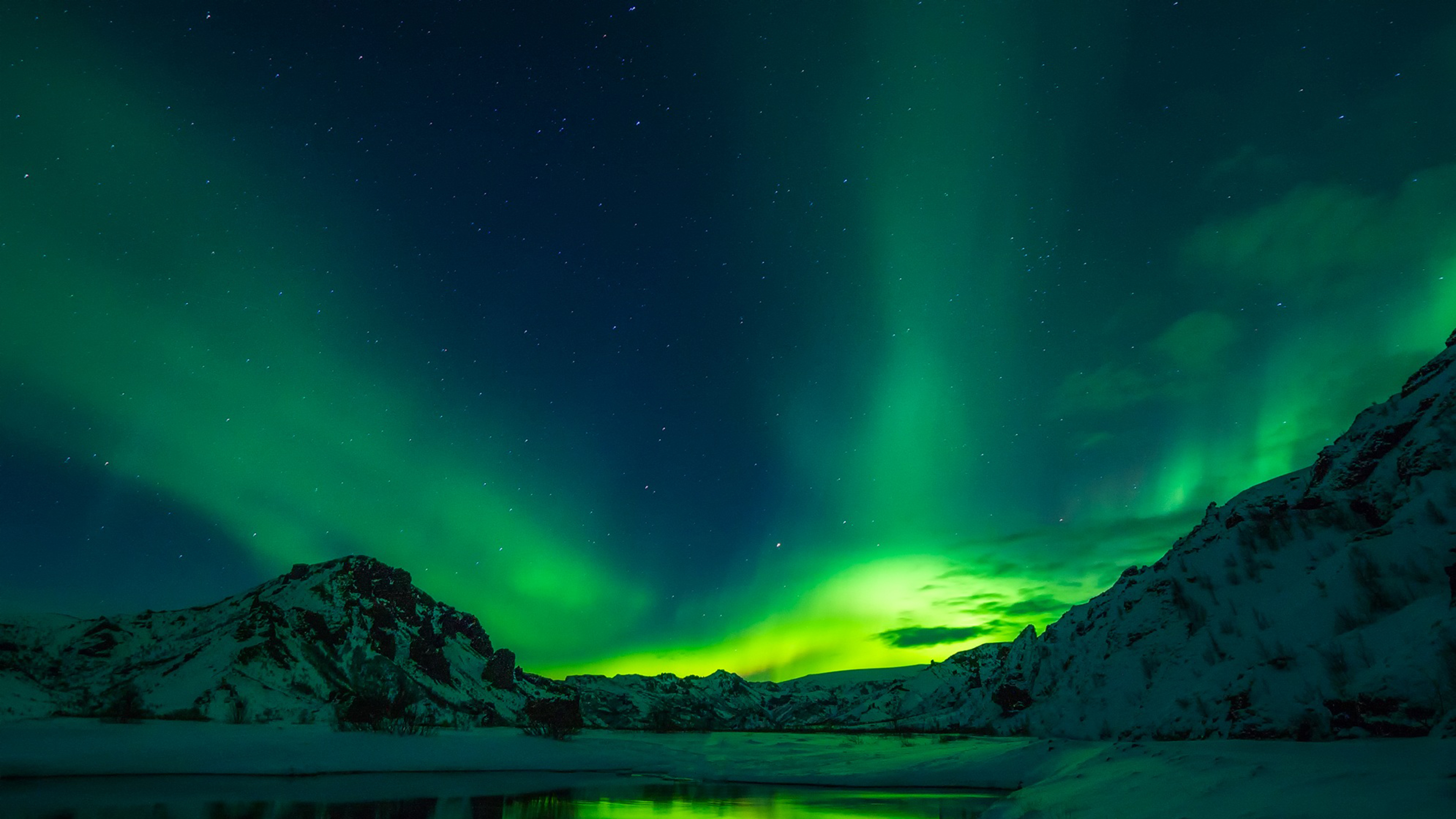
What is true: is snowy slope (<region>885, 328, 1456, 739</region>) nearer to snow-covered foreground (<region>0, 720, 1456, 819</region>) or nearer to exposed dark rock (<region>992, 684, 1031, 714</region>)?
snow-covered foreground (<region>0, 720, 1456, 819</region>)

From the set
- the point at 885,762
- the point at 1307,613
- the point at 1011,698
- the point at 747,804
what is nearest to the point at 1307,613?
the point at 1307,613

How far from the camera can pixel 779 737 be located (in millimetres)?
58719

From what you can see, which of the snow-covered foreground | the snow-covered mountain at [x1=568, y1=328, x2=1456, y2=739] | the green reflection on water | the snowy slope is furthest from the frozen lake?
the snow-covered mountain at [x1=568, y1=328, x2=1456, y2=739]

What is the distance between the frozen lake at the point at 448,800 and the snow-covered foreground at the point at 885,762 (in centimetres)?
321

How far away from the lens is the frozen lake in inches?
842

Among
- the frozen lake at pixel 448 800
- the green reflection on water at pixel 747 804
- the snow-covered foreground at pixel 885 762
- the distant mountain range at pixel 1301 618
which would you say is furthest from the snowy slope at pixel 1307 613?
the frozen lake at pixel 448 800

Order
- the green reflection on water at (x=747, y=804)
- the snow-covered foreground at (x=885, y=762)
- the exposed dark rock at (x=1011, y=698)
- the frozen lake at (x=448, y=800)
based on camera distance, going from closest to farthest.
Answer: the snow-covered foreground at (x=885, y=762), the frozen lake at (x=448, y=800), the green reflection on water at (x=747, y=804), the exposed dark rock at (x=1011, y=698)

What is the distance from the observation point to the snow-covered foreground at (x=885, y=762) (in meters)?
13.5

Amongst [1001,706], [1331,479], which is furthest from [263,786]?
[1001,706]

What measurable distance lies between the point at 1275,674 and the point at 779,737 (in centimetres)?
3657

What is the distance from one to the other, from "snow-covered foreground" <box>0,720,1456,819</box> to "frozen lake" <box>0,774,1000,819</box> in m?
3.21

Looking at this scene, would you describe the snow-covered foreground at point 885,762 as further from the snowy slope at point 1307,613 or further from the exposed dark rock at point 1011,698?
the exposed dark rock at point 1011,698

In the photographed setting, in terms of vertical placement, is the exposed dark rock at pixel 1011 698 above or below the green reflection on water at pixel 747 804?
below

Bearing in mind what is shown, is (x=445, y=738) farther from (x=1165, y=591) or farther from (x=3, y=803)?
(x=1165, y=591)
